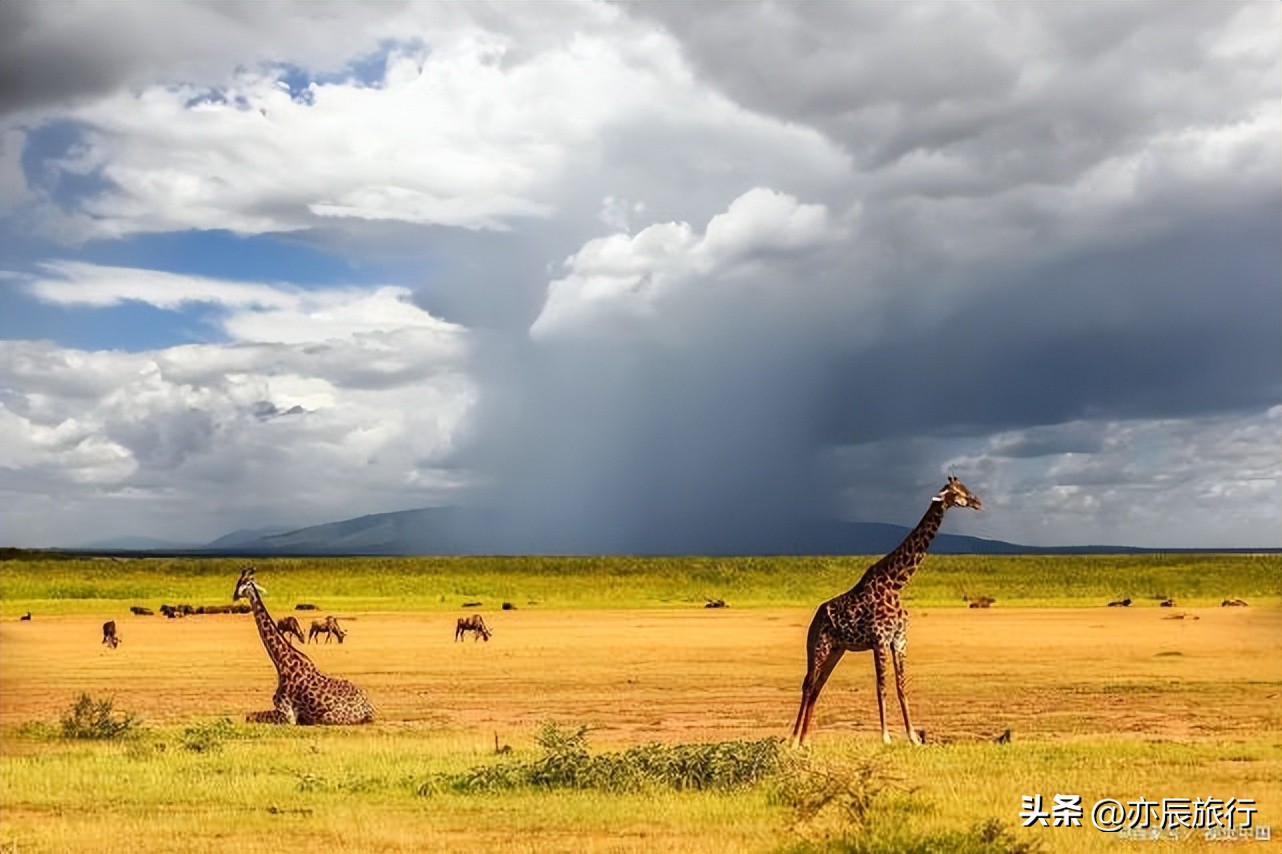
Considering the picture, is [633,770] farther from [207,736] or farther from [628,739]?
[207,736]

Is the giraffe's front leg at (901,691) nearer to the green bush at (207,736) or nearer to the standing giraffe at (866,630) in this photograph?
the standing giraffe at (866,630)

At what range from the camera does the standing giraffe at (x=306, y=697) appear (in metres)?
24.0

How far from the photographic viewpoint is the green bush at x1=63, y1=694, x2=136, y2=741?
74.3ft

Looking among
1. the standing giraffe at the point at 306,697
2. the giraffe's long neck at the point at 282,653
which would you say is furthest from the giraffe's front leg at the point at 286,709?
the giraffe's long neck at the point at 282,653

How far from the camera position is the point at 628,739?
72.0ft

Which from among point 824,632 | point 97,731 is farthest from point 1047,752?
point 97,731

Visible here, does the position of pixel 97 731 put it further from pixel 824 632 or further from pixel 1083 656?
pixel 1083 656

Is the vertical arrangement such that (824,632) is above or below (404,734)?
above

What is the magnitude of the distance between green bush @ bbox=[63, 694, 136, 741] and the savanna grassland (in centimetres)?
23

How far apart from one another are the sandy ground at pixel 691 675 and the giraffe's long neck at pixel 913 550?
2.86m

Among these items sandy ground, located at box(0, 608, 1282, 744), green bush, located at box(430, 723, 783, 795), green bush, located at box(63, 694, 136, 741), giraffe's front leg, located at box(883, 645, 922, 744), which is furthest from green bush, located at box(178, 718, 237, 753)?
giraffe's front leg, located at box(883, 645, 922, 744)

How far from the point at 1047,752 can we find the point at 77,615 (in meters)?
54.9

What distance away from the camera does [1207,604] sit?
236ft

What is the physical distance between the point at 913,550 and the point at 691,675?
13.3 m
